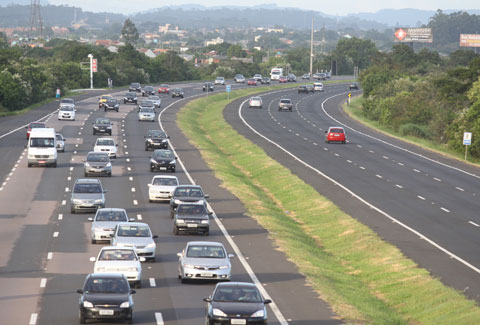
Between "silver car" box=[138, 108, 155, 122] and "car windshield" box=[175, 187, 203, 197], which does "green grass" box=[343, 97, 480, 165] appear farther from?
"car windshield" box=[175, 187, 203, 197]

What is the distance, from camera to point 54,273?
1297 inches

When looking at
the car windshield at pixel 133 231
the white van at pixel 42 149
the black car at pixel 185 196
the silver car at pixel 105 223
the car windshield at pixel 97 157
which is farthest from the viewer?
the white van at pixel 42 149

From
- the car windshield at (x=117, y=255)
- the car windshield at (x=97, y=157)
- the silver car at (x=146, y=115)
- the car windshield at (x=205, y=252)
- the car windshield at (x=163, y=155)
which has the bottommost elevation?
the silver car at (x=146, y=115)

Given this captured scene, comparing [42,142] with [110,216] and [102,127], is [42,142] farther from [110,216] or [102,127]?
[110,216]

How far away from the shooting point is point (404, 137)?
10419 centimetres

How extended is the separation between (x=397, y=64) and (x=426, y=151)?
107318mm

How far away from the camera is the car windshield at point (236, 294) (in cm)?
2466

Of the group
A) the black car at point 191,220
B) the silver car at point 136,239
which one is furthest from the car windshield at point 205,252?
the black car at point 191,220

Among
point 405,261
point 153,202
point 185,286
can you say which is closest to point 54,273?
point 185,286

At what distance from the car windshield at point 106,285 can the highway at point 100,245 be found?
1130 mm

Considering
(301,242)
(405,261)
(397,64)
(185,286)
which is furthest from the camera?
(397,64)

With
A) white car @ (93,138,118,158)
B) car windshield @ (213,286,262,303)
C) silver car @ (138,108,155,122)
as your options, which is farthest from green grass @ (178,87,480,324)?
silver car @ (138,108,155,122)

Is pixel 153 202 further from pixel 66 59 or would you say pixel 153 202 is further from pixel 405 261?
pixel 66 59

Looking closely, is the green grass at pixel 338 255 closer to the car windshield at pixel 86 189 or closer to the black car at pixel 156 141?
the black car at pixel 156 141
